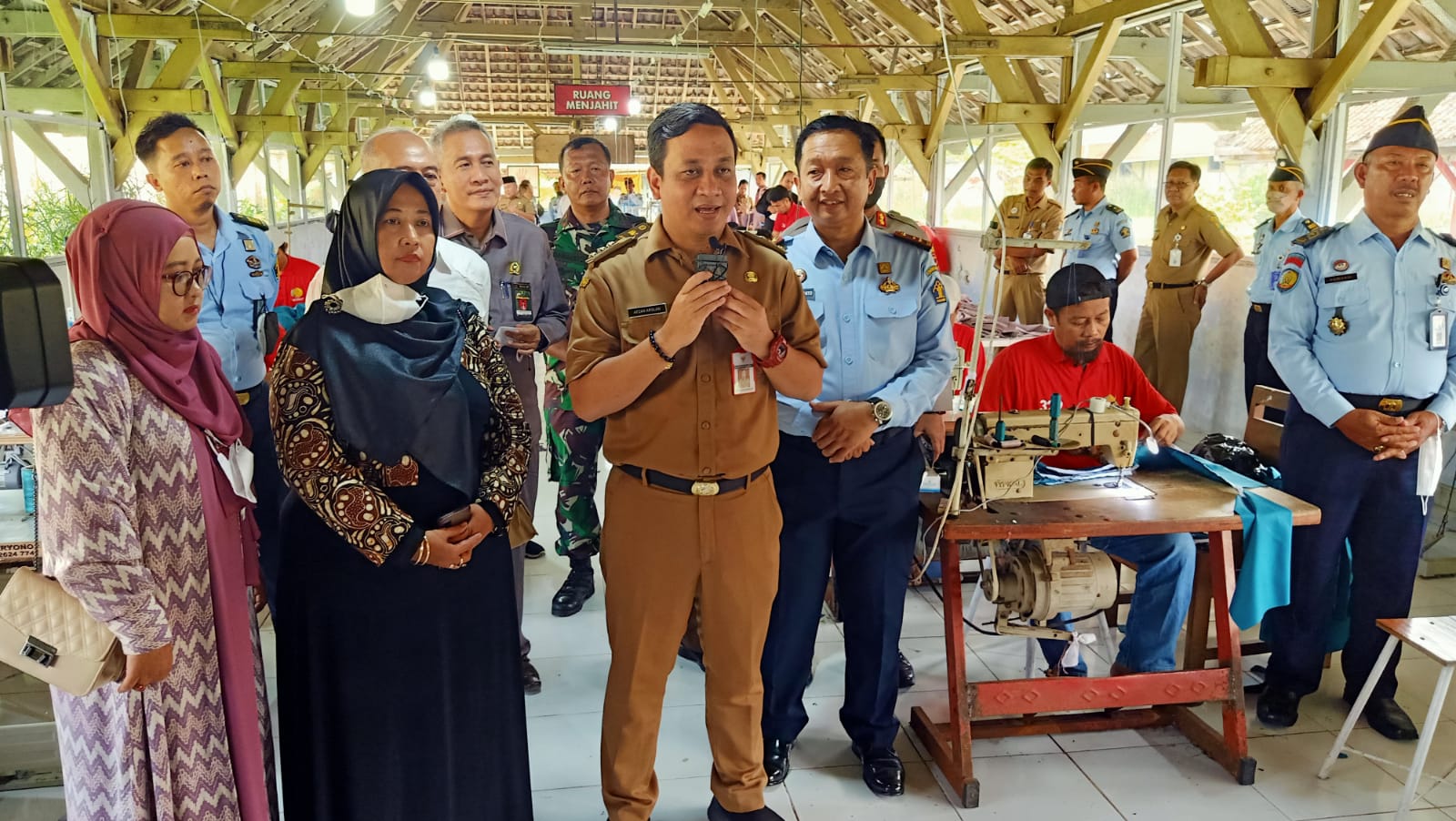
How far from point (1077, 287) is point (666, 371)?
134cm

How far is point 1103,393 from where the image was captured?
282 cm

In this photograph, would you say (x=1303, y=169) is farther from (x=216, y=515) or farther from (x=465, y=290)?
(x=216, y=515)

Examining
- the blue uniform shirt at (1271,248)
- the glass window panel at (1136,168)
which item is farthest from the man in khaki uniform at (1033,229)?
the blue uniform shirt at (1271,248)

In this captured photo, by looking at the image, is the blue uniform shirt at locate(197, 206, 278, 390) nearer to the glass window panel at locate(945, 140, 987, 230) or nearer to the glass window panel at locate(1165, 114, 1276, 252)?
the glass window panel at locate(1165, 114, 1276, 252)

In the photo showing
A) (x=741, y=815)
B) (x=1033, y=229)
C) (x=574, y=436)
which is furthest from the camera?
(x=1033, y=229)

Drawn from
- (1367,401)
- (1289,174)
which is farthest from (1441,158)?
(1367,401)

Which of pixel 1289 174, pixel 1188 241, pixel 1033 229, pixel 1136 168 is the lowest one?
pixel 1188 241

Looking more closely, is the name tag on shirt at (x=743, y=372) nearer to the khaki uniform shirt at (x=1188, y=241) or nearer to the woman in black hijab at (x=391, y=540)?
the woman in black hijab at (x=391, y=540)

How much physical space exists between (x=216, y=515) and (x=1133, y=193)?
8.16m

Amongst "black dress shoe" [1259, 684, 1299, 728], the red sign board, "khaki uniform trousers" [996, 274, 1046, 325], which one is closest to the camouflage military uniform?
"black dress shoe" [1259, 684, 1299, 728]

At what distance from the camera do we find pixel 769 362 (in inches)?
77.0

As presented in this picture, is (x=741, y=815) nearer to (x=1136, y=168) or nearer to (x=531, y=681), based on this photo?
(x=531, y=681)

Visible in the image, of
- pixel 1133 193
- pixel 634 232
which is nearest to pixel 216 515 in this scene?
pixel 634 232

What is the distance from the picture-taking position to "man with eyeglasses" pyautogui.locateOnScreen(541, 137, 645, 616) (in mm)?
3529
